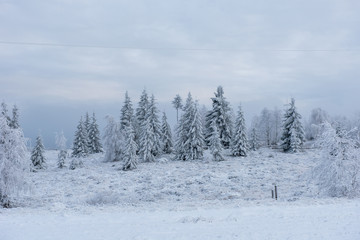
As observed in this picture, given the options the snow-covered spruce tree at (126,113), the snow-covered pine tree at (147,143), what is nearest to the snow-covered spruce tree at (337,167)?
the snow-covered pine tree at (147,143)

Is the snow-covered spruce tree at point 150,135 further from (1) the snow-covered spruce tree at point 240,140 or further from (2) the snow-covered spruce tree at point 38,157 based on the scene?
(2) the snow-covered spruce tree at point 38,157

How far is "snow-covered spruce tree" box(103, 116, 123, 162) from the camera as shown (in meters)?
51.8

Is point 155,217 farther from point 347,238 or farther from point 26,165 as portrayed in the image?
point 26,165

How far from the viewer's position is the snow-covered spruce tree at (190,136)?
49.5 m

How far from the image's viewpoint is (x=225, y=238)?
9.55 meters

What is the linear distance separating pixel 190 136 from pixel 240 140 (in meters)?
8.65

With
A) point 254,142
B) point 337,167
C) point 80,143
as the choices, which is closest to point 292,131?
point 254,142

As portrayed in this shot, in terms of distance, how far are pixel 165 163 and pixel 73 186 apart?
18.4m

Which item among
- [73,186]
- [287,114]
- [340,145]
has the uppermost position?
[287,114]

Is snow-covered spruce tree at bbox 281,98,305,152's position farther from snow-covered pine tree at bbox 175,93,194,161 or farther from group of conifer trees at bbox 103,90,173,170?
group of conifer trees at bbox 103,90,173,170

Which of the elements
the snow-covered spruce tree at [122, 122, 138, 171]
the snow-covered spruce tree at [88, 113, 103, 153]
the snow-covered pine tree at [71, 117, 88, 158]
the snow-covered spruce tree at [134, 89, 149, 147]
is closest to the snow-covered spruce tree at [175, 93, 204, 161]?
the snow-covered spruce tree at [134, 89, 149, 147]

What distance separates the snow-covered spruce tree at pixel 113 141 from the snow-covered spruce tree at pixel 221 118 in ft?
55.4

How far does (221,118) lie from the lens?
56.3 m

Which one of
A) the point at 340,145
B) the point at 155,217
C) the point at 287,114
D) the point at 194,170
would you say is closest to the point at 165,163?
the point at 194,170
